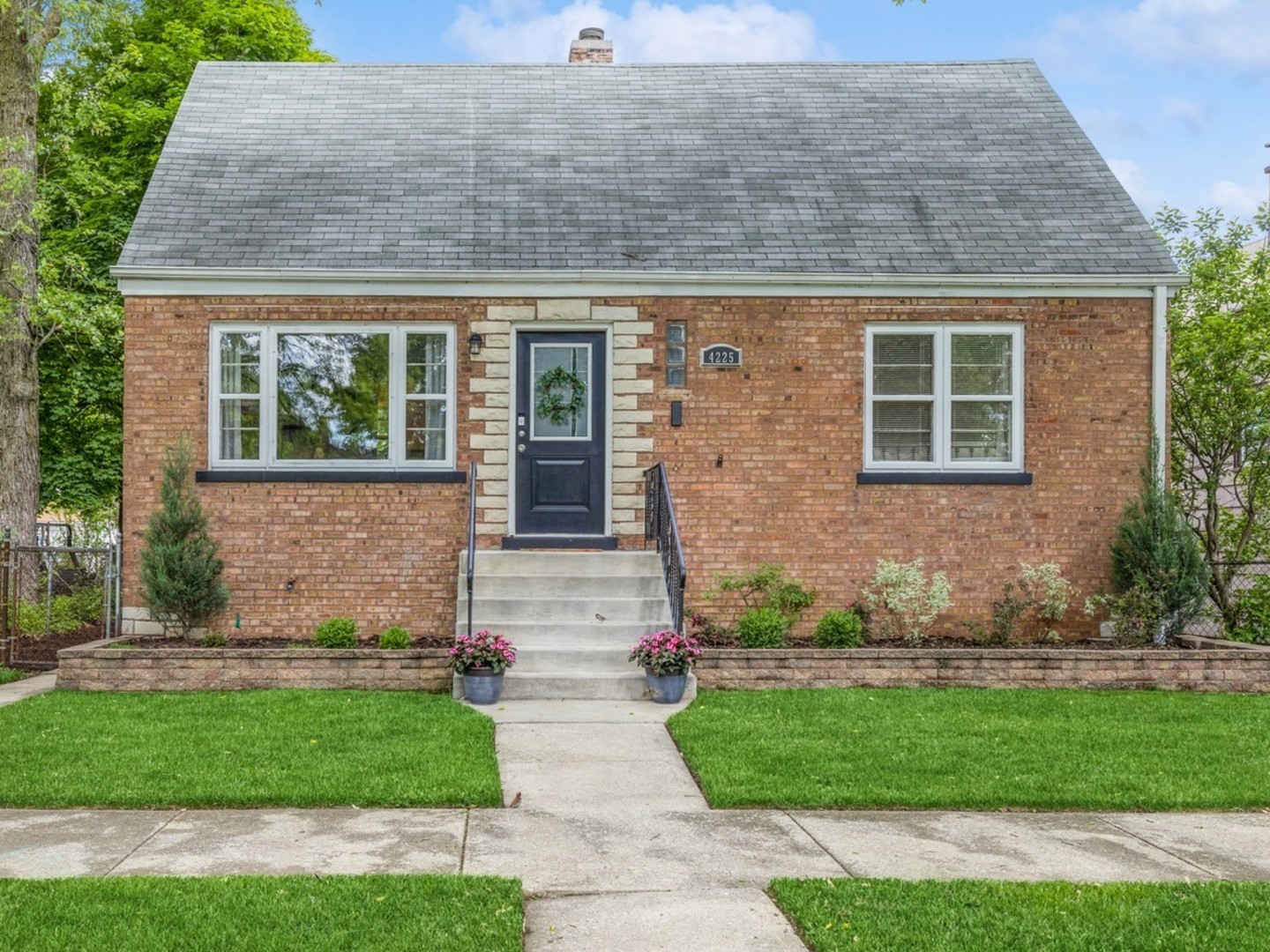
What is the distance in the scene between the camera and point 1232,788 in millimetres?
6383

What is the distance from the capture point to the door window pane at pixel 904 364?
11.3 metres

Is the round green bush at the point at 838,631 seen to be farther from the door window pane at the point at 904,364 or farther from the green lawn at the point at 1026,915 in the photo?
the green lawn at the point at 1026,915

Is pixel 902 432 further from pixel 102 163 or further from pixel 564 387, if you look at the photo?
pixel 102 163

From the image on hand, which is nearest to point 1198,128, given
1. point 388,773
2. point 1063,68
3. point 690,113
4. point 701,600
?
point 1063,68

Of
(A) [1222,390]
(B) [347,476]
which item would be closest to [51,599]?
(B) [347,476]

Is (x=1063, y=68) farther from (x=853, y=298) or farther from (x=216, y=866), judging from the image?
(x=216, y=866)

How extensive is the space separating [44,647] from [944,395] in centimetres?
960

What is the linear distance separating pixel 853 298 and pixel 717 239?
1515 mm

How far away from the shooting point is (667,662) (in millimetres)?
8844

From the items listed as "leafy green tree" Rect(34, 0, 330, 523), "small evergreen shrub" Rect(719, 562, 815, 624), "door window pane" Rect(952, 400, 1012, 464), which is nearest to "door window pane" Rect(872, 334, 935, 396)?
"door window pane" Rect(952, 400, 1012, 464)

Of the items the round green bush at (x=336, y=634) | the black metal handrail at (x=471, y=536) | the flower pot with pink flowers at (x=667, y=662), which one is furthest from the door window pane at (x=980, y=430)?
the round green bush at (x=336, y=634)

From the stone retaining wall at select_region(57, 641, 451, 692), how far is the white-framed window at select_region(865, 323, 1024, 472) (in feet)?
16.3

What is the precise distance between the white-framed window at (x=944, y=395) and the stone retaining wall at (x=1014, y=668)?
2.28 meters

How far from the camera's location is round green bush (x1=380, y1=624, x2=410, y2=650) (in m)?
10.1
